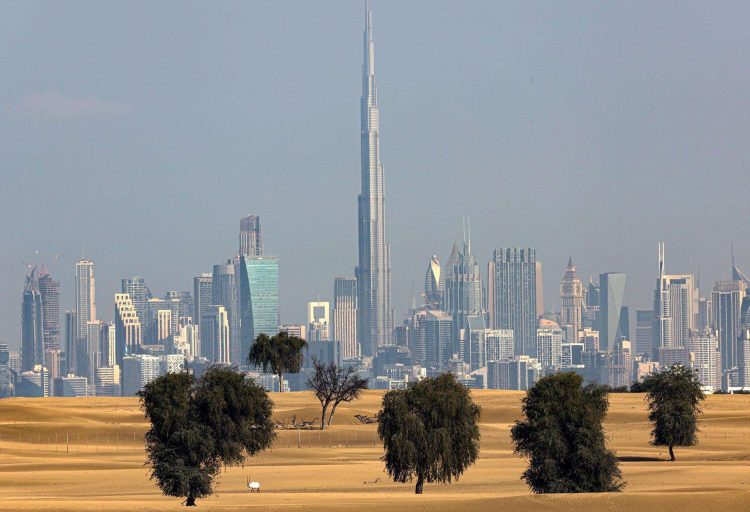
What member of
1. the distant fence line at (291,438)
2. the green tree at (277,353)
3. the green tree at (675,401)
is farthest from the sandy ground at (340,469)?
the green tree at (277,353)

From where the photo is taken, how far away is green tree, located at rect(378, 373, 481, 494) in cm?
6469

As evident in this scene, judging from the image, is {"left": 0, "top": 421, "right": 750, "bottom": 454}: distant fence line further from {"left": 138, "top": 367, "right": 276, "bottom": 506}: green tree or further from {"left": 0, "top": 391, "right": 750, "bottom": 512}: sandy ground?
{"left": 138, "top": 367, "right": 276, "bottom": 506}: green tree

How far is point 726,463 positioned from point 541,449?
2044 cm

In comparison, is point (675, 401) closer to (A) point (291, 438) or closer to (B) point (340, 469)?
(B) point (340, 469)

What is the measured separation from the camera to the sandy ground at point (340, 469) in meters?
55.1

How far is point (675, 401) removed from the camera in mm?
89188

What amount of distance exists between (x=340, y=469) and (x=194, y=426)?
17.2 m

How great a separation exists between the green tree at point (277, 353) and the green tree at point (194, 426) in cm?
5291

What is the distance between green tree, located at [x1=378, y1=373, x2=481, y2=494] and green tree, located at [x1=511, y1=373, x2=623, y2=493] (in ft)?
7.77

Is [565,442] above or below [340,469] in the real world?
above

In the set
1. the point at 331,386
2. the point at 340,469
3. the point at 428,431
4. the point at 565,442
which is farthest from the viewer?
the point at 331,386

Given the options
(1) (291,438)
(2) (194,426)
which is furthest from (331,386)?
(2) (194,426)

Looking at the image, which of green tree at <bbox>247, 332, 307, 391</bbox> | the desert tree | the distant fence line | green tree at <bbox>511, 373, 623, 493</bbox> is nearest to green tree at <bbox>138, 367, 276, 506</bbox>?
green tree at <bbox>511, 373, 623, 493</bbox>

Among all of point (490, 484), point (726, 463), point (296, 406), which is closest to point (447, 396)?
point (490, 484)
